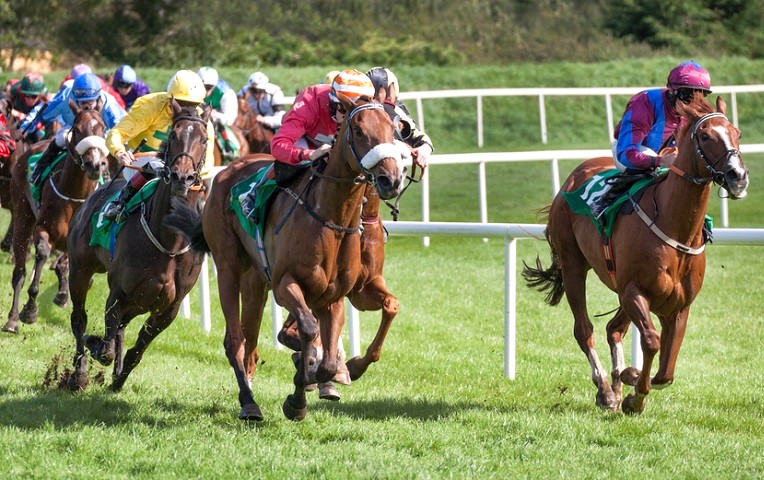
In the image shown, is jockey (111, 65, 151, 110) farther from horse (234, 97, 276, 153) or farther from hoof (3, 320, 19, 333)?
hoof (3, 320, 19, 333)

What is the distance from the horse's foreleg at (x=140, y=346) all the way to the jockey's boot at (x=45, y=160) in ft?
8.96

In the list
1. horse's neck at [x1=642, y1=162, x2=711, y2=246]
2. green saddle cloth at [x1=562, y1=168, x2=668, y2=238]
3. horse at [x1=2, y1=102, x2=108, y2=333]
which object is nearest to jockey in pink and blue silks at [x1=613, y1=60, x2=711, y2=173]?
green saddle cloth at [x1=562, y1=168, x2=668, y2=238]

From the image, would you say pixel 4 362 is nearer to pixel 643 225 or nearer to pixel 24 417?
pixel 24 417

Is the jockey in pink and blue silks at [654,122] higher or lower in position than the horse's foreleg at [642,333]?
higher

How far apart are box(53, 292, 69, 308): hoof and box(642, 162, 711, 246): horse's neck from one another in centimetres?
549

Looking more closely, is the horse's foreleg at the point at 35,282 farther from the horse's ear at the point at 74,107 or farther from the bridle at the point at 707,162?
the bridle at the point at 707,162

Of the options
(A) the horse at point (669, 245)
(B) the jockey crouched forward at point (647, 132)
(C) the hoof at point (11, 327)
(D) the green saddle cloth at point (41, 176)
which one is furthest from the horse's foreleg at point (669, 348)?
(D) the green saddle cloth at point (41, 176)

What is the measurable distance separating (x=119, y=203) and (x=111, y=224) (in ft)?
0.45

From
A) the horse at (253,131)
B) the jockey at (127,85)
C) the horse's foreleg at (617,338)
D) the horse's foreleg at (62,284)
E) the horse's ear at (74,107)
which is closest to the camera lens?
the horse's foreleg at (617,338)

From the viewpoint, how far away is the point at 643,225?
641 cm

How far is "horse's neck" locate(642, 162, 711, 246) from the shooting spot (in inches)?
246

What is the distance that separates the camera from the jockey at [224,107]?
41.5 feet

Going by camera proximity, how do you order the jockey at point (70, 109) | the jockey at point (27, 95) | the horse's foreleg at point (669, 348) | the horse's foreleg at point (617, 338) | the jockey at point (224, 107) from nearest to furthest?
the horse's foreleg at point (669, 348) → the horse's foreleg at point (617, 338) → the jockey at point (70, 109) → the jockey at point (224, 107) → the jockey at point (27, 95)

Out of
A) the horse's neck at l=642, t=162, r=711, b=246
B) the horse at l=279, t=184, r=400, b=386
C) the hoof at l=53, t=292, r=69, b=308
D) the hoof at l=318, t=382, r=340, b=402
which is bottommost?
the hoof at l=53, t=292, r=69, b=308
